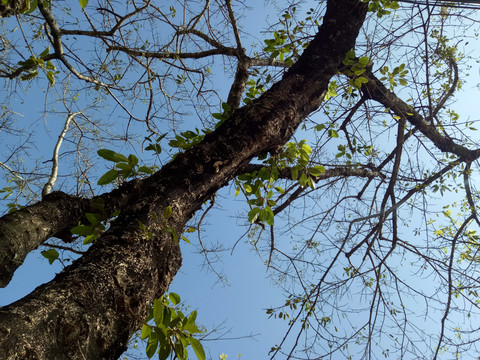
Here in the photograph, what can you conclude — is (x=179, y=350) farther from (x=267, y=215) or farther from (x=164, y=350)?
(x=267, y=215)

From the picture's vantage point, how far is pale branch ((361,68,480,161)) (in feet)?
9.85

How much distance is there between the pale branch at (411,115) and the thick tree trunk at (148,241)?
0.92 m

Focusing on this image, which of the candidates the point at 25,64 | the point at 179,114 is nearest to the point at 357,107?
the point at 179,114

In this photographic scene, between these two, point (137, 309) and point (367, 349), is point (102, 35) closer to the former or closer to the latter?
point (137, 309)

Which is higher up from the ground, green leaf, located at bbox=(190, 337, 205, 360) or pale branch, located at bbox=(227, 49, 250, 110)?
pale branch, located at bbox=(227, 49, 250, 110)

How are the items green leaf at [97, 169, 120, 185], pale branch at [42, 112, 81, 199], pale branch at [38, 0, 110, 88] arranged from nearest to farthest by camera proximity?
green leaf at [97, 169, 120, 185] < pale branch at [42, 112, 81, 199] < pale branch at [38, 0, 110, 88]

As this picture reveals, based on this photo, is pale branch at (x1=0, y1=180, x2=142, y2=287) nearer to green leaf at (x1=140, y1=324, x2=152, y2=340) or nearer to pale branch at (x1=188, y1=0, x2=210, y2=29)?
green leaf at (x1=140, y1=324, x2=152, y2=340)

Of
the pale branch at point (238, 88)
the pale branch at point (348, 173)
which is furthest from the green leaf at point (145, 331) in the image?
the pale branch at point (238, 88)

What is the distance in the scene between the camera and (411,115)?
3.07 metres

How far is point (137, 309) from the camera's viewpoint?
1084mm

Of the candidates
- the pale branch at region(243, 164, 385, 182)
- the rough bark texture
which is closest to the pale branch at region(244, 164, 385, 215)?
the pale branch at region(243, 164, 385, 182)

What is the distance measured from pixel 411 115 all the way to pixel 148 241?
107 inches

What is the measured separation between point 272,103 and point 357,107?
160 centimetres

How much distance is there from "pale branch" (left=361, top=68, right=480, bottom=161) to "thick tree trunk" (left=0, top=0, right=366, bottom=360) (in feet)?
3.03
